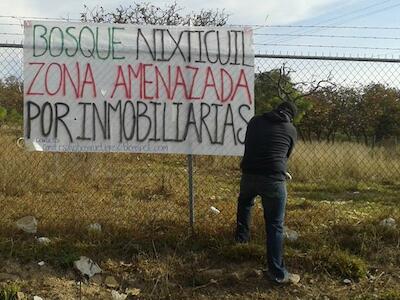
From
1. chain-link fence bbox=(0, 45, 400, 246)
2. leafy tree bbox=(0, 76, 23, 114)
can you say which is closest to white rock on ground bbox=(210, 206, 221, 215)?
chain-link fence bbox=(0, 45, 400, 246)

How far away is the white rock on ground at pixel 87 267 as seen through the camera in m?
4.49

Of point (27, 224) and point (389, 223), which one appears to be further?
point (389, 223)

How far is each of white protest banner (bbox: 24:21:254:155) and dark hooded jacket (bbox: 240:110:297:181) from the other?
73cm

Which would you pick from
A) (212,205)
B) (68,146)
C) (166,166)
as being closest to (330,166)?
(166,166)

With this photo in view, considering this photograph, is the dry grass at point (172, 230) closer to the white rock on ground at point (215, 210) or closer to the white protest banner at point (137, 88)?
the white rock on ground at point (215, 210)

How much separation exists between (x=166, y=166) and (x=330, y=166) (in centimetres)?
389

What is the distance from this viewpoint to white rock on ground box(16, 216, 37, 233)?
5.09 m

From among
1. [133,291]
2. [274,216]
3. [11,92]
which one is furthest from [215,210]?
[11,92]

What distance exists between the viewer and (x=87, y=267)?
4520mm

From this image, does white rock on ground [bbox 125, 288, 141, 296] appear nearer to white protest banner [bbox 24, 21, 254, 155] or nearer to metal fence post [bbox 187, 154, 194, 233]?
metal fence post [bbox 187, 154, 194, 233]

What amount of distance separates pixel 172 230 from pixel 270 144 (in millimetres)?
1514

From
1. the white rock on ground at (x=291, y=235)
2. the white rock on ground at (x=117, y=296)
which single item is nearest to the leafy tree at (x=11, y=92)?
the white rock on ground at (x=117, y=296)

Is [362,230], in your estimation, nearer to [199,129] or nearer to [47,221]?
[199,129]

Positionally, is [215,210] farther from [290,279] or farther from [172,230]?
[290,279]
